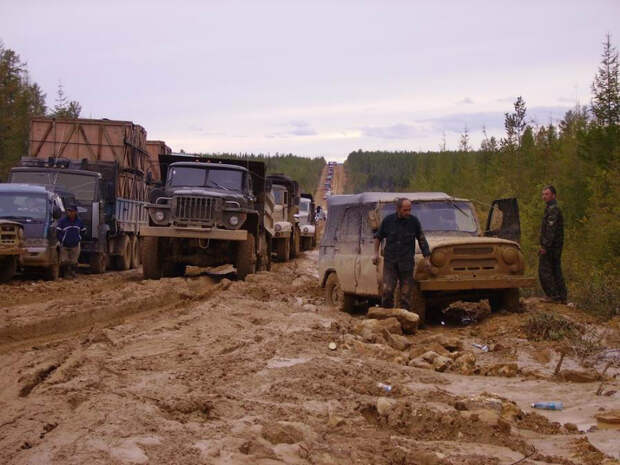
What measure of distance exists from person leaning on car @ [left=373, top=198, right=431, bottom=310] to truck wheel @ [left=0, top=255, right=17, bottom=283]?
8.37m

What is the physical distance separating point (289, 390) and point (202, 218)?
10574mm

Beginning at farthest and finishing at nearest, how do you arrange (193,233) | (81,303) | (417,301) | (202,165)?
(202,165)
(193,233)
(81,303)
(417,301)

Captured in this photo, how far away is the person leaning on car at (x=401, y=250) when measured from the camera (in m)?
10.6

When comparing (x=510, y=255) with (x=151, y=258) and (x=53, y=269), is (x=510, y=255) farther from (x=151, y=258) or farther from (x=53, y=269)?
(x=53, y=269)

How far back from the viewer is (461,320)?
11.8m

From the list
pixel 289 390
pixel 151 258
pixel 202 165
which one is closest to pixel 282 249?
pixel 202 165

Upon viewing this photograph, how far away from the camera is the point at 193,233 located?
16.5m

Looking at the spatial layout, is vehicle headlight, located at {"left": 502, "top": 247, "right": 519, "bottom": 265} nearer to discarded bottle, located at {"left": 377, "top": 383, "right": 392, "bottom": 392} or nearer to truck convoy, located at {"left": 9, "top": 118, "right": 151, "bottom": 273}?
discarded bottle, located at {"left": 377, "top": 383, "right": 392, "bottom": 392}

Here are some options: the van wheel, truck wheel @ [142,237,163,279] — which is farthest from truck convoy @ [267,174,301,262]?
the van wheel

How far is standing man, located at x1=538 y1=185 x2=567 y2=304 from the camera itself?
1204 cm

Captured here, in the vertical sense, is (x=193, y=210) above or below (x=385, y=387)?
above

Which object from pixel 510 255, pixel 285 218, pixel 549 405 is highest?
pixel 285 218

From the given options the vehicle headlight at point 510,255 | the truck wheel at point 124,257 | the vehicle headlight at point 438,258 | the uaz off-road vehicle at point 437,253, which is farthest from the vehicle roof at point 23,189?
the vehicle headlight at point 510,255

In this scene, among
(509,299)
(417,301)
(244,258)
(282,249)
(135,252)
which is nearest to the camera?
(417,301)
